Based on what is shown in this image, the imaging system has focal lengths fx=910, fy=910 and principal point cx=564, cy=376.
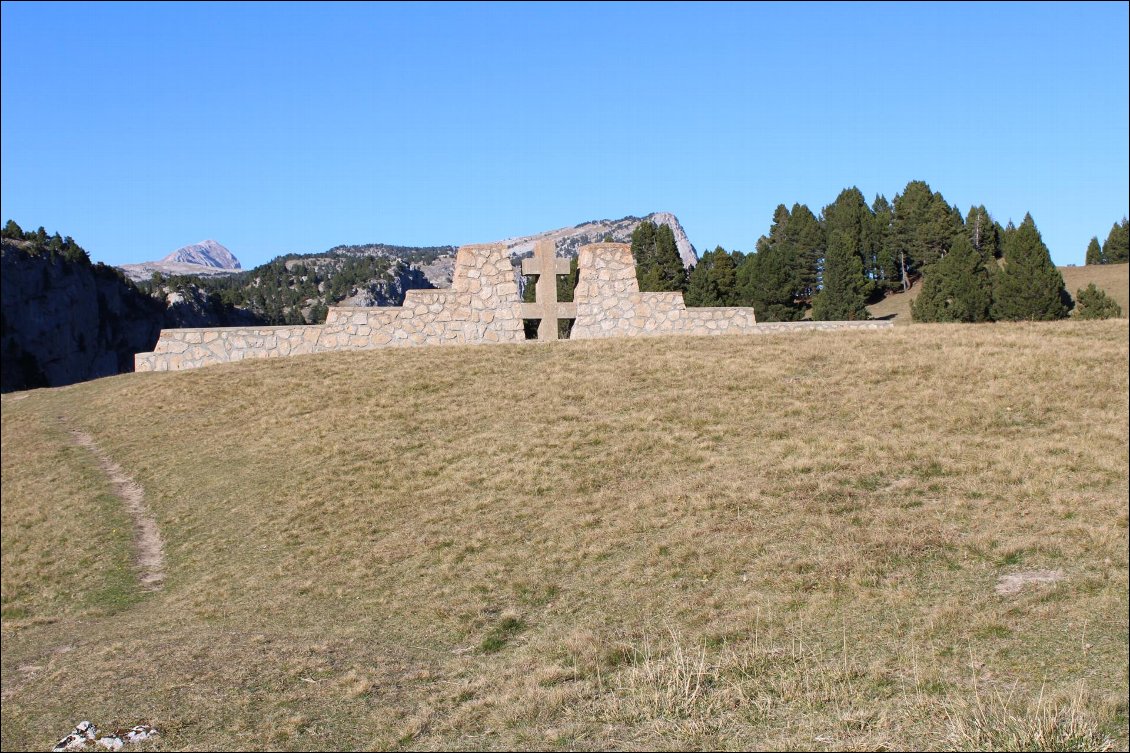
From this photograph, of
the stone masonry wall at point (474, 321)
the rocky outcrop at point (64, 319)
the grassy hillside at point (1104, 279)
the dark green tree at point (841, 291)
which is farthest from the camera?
the rocky outcrop at point (64, 319)

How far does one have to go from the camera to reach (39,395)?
22.5 m

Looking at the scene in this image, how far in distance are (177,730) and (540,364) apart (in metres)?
13.7

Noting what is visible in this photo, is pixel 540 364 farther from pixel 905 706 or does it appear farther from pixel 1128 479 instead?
pixel 905 706

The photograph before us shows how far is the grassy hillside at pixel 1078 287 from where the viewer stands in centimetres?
6650

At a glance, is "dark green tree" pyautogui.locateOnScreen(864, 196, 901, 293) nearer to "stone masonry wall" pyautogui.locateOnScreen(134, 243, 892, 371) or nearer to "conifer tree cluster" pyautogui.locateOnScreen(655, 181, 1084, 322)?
"conifer tree cluster" pyautogui.locateOnScreen(655, 181, 1084, 322)

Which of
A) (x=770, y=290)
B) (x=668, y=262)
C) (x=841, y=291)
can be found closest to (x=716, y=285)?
(x=668, y=262)

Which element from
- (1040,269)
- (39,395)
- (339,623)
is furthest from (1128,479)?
(1040,269)

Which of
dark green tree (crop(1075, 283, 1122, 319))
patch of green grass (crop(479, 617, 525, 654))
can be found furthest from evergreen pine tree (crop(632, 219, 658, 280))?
patch of green grass (crop(479, 617, 525, 654))

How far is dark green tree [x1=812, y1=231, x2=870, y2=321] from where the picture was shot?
210ft

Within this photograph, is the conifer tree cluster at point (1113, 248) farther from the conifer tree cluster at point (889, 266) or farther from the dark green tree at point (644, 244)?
the dark green tree at point (644, 244)

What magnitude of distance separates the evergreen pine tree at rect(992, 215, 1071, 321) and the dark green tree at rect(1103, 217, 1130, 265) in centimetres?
4092

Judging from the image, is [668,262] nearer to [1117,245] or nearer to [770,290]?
[770,290]

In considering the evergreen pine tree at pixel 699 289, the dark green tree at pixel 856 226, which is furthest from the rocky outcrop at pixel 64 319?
the dark green tree at pixel 856 226

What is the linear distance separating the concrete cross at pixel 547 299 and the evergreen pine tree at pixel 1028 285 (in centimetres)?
3430
